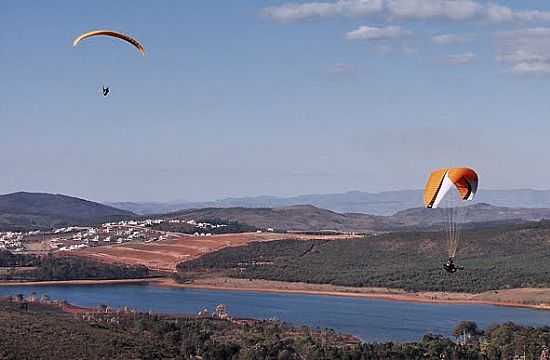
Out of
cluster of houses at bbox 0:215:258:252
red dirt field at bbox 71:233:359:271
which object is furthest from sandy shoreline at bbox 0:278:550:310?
cluster of houses at bbox 0:215:258:252

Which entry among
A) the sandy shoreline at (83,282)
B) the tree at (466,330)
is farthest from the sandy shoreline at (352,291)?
the tree at (466,330)

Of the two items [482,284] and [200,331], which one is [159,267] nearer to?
[482,284]

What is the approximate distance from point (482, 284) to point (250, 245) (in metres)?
39.3

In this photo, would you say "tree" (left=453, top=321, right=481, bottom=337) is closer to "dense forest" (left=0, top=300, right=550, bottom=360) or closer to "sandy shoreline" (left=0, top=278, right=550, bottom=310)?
"dense forest" (left=0, top=300, right=550, bottom=360)

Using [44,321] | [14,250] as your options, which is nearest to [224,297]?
[44,321]

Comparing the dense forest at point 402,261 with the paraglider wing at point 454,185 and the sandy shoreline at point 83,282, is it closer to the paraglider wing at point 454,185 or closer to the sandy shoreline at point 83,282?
the sandy shoreline at point 83,282

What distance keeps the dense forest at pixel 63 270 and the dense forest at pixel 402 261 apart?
22.0 feet

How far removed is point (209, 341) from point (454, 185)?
25.2 m

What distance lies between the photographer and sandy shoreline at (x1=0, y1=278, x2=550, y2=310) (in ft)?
294

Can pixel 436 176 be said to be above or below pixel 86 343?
above

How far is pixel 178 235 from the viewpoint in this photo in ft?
493

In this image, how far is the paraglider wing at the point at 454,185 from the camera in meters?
29.8

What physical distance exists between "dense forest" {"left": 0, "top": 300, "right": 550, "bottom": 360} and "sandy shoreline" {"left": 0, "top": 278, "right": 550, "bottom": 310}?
84.6 feet

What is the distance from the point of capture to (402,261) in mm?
115562
